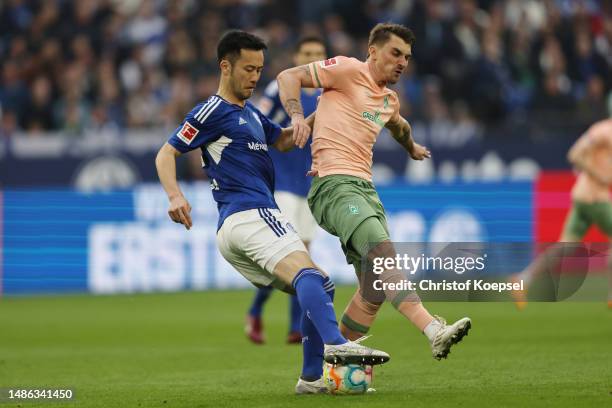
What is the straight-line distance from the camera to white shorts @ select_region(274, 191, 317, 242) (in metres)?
11.2

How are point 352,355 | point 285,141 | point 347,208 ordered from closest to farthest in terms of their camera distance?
point 352,355 → point 347,208 → point 285,141

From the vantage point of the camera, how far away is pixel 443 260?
24.3 feet

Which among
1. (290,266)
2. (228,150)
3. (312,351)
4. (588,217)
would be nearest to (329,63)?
(228,150)

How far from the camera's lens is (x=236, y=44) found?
7.37 m

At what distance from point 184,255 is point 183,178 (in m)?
1.95

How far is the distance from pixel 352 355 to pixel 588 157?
7.15 meters

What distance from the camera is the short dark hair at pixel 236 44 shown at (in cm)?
736

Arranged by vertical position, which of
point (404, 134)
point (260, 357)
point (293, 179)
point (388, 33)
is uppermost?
point (388, 33)

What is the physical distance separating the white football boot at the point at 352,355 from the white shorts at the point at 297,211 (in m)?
4.45

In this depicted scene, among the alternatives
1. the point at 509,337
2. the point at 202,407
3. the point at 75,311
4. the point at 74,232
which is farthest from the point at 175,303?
the point at 202,407

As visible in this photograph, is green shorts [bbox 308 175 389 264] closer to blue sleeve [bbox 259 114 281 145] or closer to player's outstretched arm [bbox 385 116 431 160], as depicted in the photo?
blue sleeve [bbox 259 114 281 145]

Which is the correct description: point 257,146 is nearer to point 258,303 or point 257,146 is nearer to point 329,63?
point 329,63

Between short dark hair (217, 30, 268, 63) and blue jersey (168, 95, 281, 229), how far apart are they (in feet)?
0.88

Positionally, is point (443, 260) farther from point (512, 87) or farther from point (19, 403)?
point (512, 87)
